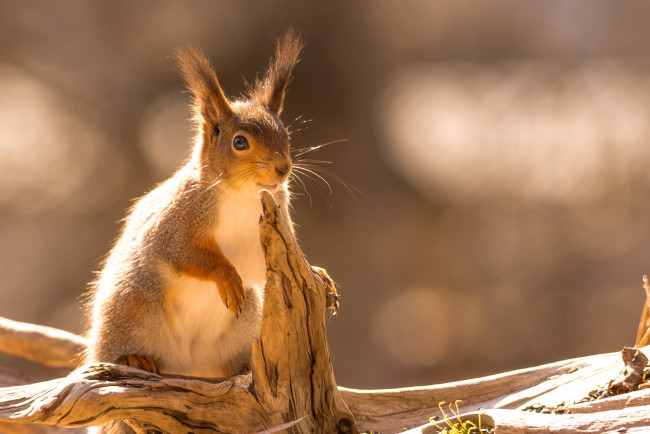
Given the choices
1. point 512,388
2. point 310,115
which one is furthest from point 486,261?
point 512,388

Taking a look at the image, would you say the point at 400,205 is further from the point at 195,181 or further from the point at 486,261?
the point at 195,181

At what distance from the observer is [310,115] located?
13.9ft

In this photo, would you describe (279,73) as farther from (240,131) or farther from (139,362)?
(139,362)

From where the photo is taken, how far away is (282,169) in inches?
72.1

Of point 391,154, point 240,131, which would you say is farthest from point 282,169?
point 391,154

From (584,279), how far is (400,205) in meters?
1.28

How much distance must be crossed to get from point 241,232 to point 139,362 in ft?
1.50

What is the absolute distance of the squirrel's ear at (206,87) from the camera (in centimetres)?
199

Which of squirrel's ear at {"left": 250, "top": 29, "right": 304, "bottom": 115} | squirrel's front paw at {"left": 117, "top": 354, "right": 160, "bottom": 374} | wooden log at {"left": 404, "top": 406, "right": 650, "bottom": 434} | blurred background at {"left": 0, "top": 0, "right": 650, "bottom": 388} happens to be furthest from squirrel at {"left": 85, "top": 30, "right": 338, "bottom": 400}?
blurred background at {"left": 0, "top": 0, "right": 650, "bottom": 388}

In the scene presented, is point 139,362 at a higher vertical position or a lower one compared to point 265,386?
higher

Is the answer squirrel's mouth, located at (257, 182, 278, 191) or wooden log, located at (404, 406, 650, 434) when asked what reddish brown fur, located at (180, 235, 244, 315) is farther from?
wooden log, located at (404, 406, 650, 434)

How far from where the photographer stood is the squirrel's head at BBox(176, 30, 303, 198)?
185cm

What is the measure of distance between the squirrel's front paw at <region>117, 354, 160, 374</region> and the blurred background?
2510 mm

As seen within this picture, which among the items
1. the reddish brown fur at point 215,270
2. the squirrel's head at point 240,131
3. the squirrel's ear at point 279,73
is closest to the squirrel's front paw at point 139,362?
the reddish brown fur at point 215,270
